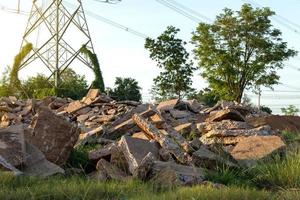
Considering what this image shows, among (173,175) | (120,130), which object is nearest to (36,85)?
(120,130)

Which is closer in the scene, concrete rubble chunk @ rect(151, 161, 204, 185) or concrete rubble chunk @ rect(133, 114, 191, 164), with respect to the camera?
concrete rubble chunk @ rect(151, 161, 204, 185)

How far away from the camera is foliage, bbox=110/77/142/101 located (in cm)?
3700

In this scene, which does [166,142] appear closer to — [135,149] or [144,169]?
[135,149]

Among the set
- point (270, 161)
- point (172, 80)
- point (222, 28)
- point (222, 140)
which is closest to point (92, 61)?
point (172, 80)

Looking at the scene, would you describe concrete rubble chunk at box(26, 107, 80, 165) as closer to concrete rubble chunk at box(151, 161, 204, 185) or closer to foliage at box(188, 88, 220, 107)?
concrete rubble chunk at box(151, 161, 204, 185)

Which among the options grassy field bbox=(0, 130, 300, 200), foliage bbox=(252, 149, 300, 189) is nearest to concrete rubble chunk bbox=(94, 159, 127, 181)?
grassy field bbox=(0, 130, 300, 200)

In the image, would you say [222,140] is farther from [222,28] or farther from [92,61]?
[222,28]

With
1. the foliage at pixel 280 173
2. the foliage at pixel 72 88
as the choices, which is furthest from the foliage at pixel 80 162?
the foliage at pixel 72 88

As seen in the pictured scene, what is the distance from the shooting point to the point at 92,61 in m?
39.4

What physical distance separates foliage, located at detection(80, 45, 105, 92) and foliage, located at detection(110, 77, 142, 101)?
90 cm

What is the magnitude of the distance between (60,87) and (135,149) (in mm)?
28945

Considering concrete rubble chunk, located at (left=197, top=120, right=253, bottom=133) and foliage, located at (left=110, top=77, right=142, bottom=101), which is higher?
foliage, located at (left=110, top=77, right=142, bottom=101)

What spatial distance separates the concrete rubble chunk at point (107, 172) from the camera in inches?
288

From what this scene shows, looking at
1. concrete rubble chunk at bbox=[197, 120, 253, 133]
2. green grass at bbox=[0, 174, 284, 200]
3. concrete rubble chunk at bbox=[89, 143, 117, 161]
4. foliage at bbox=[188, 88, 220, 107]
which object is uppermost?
foliage at bbox=[188, 88, 220, 107]
